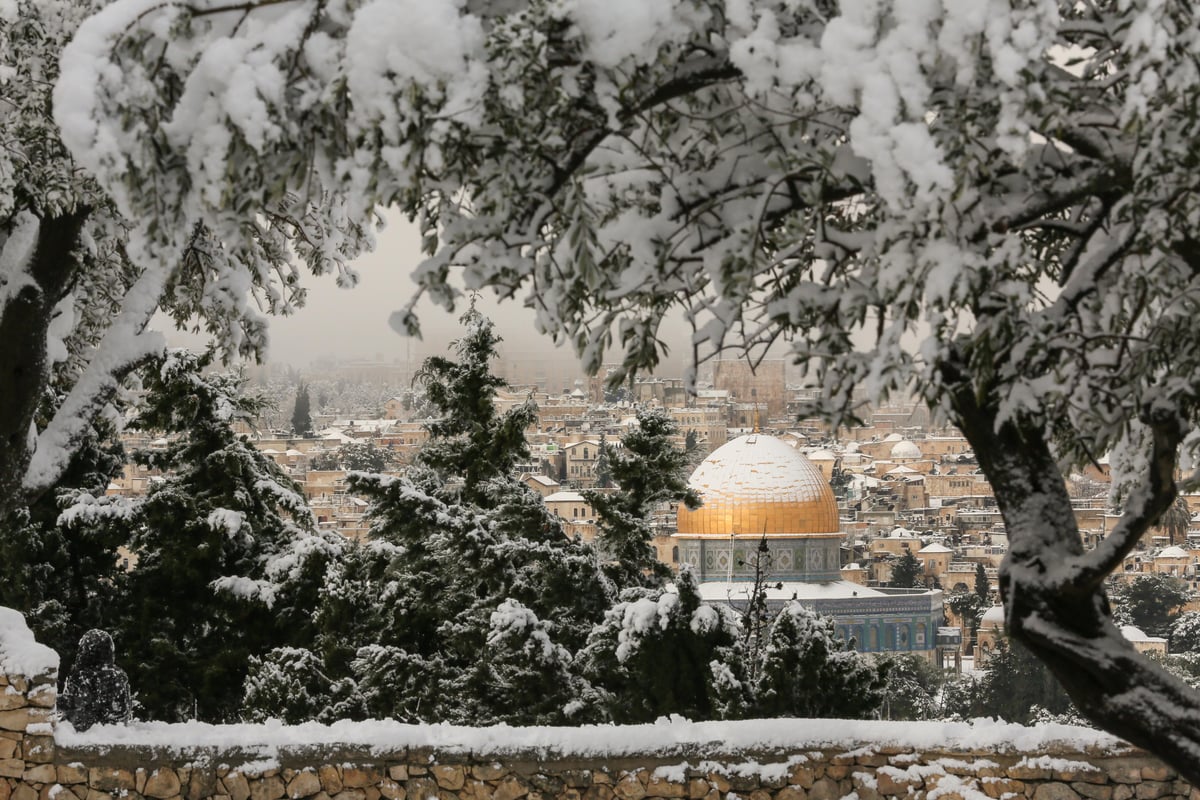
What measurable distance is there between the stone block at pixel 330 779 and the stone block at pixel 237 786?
38cm

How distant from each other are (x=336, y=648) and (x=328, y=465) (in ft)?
148

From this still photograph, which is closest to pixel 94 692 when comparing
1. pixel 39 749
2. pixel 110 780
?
pixel 39 749

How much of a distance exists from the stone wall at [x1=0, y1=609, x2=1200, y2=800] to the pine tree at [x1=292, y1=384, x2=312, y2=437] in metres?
63.9

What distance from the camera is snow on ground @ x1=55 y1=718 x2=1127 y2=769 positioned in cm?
766

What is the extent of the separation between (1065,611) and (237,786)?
477 centimetres

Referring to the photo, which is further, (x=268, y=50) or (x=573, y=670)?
(x=573, y=670)

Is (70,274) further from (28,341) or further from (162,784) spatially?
(162,784)

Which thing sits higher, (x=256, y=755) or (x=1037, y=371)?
(x=1037, y=371)

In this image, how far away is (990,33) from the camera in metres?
3.83

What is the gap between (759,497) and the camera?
2692 inches

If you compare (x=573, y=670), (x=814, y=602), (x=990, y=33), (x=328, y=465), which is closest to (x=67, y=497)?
(x=573, y=670)

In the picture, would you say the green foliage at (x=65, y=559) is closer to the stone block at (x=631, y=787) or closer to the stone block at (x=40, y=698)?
the stone block at (x=40, y=698)

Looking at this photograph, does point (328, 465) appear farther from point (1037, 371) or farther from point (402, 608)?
point (1037, 371)

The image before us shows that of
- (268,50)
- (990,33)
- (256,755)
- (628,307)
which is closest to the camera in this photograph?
(990,33)
